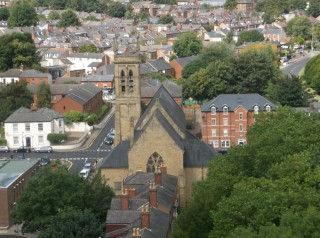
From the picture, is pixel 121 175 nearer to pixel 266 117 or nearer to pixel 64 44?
pixel 266 117

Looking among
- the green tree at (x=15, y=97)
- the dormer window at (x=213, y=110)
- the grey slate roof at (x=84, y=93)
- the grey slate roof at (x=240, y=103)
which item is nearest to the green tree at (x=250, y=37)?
the grey slate roof at (x=84, y=93)

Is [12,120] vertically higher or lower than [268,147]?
lower

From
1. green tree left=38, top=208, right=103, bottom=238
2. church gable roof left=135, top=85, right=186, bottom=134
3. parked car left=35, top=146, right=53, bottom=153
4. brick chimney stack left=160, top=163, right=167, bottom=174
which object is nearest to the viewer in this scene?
green tree left=38, top=208, right=103, bottom=238

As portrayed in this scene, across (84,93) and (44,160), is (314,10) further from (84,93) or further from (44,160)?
(44,160)

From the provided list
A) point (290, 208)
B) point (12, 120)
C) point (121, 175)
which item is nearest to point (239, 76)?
point (12, 120)

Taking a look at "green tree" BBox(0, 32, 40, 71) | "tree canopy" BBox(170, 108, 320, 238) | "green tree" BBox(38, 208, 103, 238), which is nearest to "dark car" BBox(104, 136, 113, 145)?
"tree canopy" BBox(170, 108, 320, 238)

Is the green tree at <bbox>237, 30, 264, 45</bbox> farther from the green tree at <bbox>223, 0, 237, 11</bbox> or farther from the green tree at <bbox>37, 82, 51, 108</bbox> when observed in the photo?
the green tree at <bbox>223, 0, 237, 11</bbox>
